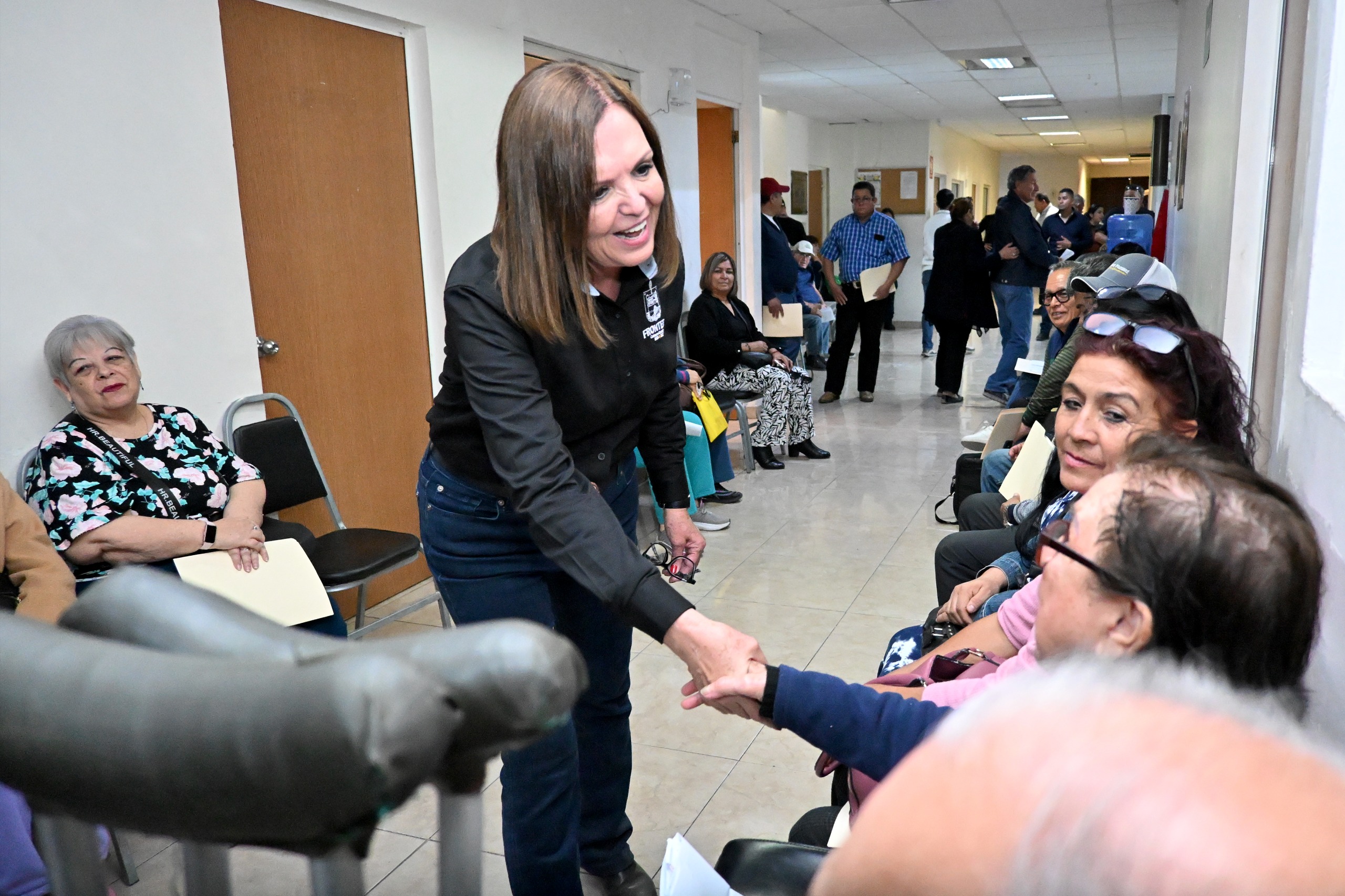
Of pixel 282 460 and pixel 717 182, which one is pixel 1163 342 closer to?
pixel 282 460

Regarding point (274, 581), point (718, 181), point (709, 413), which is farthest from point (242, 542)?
point (718, 181)

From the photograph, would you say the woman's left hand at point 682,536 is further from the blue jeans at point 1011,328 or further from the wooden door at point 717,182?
the blue jeans at point 1011,328

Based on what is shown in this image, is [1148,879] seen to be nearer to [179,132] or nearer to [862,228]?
[179,132]

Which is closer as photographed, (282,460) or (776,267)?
(282,460)

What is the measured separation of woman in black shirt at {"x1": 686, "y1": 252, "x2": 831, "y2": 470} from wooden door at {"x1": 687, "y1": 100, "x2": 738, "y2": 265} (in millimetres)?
1788

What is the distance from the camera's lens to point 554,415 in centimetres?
164

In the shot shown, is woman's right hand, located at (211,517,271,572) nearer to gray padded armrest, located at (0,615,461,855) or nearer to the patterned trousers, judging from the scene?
gray padded armrest, located at (0,615,461,855)

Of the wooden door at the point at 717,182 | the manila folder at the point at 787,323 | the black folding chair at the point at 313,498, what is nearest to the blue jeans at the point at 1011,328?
the manila folder at the point at 787,323

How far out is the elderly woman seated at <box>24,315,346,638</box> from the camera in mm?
2496

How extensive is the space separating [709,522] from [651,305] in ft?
9.85

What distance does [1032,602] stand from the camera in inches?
68.2

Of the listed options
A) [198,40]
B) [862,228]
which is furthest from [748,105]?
[198,40]

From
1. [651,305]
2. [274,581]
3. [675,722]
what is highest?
[651,305]

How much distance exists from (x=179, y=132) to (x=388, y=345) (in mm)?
1131
